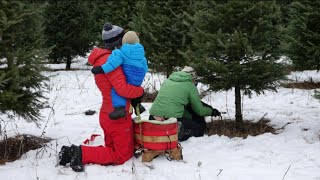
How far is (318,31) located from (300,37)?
404mm

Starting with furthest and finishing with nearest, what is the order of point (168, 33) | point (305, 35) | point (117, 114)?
1. point (168, 33)
2. point (305, 35)
3. point (117, 114)

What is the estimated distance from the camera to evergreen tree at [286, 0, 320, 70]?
8445 millimetres

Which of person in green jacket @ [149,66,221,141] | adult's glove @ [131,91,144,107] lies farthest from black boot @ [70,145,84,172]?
person in green jacket @ [149,66,221,141]

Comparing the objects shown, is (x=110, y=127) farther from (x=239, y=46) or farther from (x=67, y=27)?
(x=67, y=27)

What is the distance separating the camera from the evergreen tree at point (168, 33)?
37.4 feet

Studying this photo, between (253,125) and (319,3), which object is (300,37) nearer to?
(319,3)

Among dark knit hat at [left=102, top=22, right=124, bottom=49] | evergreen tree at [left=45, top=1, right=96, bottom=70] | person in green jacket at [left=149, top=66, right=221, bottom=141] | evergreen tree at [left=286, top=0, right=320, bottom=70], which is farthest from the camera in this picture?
evergreen tree at [left=45, top=1, right=96, bottom=70]

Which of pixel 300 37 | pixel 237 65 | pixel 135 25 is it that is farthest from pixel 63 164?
pixel 135 25

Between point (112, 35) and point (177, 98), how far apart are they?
1882 mm

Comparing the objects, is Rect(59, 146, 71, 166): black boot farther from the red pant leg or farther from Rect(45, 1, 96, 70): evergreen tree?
Rect(45, 1, 96, 70): evergreen tree

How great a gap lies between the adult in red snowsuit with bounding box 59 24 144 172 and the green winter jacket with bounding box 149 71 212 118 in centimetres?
139

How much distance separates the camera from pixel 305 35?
877 cm

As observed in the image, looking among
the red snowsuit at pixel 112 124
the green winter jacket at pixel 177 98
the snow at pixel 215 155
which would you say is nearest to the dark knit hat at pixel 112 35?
the red snowsuit at pixel 112 124

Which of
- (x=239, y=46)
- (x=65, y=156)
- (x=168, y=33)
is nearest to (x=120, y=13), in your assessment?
(x=168, y=33)
